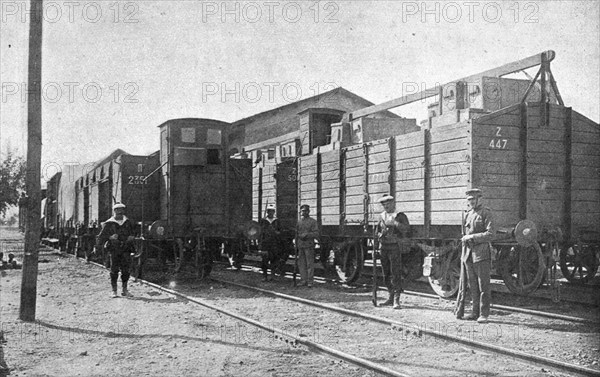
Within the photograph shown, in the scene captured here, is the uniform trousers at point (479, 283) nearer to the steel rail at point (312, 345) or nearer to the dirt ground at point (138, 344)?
the steel rail at point (312, 345)

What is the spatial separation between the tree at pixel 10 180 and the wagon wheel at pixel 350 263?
24.3 metres

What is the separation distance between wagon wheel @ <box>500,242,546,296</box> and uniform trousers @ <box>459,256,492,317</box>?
1433 mm

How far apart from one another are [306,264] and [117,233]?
3.86 metres

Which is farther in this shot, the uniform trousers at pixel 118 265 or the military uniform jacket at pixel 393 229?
the uniform trousers at pixel 118 265

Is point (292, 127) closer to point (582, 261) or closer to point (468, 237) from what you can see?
point (582, 261)

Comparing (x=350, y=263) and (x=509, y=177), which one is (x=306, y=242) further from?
(x=509, y=177)

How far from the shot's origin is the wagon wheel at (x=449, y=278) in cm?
982

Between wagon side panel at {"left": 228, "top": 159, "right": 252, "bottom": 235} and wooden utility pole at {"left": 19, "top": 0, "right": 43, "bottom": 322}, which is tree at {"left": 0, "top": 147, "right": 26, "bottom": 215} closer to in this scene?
wagon side panel at {"left": 228, "top": 159, "right": 252, "bottom": 235}

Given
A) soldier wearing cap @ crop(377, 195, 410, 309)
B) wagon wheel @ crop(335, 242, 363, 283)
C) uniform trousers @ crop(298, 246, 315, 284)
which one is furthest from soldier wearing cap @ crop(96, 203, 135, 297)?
soldier wearing cap @ crop(377, 195, 410, 309)

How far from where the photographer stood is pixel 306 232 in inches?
479

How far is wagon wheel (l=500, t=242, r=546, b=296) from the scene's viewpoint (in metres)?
9.37

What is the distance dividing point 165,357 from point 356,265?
6622mm

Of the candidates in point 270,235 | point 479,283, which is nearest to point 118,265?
point 270,235

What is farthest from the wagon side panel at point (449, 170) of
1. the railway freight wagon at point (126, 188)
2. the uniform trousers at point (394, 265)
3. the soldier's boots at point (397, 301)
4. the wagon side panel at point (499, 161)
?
the railway freight wagon at point (126, 188)
